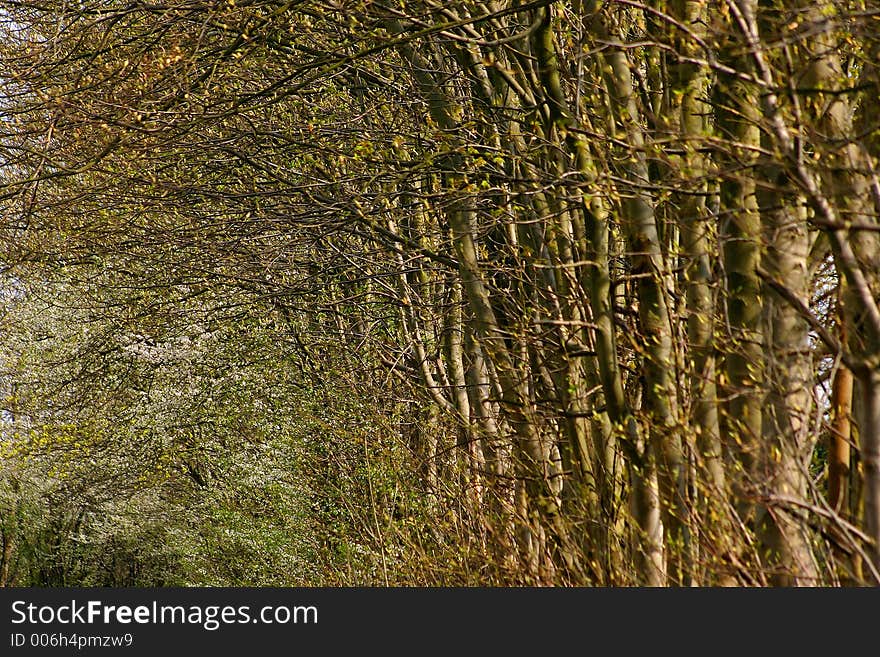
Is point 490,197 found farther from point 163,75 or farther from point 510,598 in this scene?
point 510,598

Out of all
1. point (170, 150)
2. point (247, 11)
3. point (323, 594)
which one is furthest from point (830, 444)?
point (170, 150)

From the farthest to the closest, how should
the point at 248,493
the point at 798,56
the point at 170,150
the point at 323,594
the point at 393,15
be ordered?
the point at 248,493 → the point at 170,150 → the point at 393,15 → the point at 323,594 → the point at 798,56

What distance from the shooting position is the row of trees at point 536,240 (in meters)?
5.00

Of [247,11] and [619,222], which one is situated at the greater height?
[247,11]

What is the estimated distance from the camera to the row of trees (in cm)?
500

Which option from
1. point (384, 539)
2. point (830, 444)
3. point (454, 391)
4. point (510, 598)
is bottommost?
point (510, 598)

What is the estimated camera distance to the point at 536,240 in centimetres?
877

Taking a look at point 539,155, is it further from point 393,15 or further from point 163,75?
point 163,75

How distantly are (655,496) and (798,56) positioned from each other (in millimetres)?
2487

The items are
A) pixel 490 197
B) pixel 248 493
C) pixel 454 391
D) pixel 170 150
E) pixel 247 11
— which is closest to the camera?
pixel 247 11

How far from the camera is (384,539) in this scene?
10094 millimetres

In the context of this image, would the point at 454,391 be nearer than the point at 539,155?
No

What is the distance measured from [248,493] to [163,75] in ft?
35.4

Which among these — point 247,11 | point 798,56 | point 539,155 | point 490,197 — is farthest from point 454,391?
point 798,56
